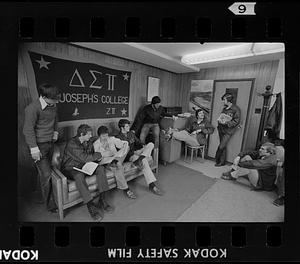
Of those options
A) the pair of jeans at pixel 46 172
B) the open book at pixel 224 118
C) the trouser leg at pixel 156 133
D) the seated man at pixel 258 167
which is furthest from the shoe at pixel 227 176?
the pair of jeans at pixel 46 172

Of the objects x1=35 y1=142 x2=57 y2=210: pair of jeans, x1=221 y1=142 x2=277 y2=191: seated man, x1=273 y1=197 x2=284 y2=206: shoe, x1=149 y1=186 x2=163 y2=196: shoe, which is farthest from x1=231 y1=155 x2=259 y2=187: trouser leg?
x1=35 y1=142 x2=57 y2=210: pair of jeans

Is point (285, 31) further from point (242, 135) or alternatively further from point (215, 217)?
point (215, 217)

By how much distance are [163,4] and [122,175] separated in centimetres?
74

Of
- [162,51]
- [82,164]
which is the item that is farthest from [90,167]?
[162,51]

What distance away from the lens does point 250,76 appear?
→ 0.72 m

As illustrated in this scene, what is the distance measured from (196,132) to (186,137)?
5 centimetres

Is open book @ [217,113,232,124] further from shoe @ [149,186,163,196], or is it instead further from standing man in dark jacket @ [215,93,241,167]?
shoe @ [149,186,163,196]

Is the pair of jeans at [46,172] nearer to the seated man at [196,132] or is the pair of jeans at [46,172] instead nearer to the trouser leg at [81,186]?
the trouser leg at [81,186]

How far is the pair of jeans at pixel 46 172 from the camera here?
0.66 meters

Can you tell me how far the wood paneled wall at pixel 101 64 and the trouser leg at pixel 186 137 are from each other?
0.14m

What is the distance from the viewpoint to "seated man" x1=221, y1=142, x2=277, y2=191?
2.37 ft

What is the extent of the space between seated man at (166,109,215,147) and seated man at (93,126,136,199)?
0.76ft

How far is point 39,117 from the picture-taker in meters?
0.65

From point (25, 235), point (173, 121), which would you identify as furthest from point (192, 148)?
point (25, 235)
